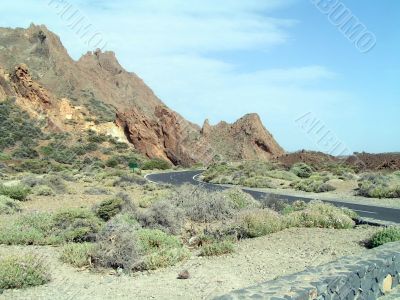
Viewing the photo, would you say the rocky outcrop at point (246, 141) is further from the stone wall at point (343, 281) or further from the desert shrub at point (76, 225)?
the stone wall at point (343, 281)

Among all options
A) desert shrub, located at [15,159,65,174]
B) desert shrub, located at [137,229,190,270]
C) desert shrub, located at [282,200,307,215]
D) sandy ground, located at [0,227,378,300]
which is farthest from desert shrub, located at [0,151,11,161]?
desert shrub, located at [137,229,190,270]

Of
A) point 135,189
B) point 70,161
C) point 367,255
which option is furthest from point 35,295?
point 70,161

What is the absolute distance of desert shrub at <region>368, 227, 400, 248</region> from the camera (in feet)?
36.7

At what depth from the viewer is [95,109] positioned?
279 feet

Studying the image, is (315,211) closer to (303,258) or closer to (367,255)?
(303,258)

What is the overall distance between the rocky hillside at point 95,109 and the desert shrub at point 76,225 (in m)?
54.9

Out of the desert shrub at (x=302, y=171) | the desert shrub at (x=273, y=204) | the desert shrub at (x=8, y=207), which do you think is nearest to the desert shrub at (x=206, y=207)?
the desert shrub at (x=273, y=204)

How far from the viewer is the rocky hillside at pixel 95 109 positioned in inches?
2734

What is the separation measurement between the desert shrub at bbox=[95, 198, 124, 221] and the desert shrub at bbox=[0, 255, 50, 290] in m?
6.49

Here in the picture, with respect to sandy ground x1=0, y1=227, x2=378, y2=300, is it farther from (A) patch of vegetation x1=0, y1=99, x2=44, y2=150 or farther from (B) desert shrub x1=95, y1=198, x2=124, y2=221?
(A) patch of vegetation x1=0, y1=99, x2=44, y2=150

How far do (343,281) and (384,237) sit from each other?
488cm

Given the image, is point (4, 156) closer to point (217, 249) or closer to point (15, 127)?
point (15, 127)

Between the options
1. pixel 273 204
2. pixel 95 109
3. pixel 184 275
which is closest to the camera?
pixel 184 275

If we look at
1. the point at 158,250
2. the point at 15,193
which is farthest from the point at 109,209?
the point at 15,193
